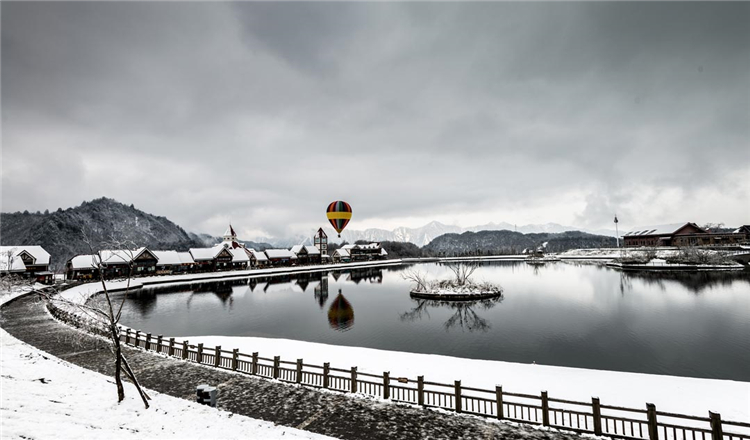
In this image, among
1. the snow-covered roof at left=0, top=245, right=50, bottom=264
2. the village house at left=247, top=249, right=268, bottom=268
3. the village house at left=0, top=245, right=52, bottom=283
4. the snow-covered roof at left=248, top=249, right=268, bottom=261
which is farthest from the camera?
the snow-covered roof at left=248, top=249, right=268, bottom=261

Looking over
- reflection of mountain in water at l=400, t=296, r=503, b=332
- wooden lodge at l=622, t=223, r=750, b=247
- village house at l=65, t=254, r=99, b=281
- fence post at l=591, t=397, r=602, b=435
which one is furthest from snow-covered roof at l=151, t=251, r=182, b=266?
wooden lodge at l=622, t=223, r=750, b=247

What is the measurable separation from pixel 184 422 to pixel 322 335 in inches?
720

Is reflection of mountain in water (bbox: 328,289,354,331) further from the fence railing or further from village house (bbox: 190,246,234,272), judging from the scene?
village house (bbox: 190,246,234,272)

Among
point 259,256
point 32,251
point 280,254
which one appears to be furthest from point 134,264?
point 280,254

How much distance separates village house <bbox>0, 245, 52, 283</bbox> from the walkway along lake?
23915mm

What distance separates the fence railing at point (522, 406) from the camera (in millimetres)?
10367

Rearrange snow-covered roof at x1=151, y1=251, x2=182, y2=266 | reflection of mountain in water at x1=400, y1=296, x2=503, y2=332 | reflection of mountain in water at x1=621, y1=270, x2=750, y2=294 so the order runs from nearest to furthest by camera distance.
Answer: reflection of mountain in water at x1=400, y1=296, x2=503, y2=332 → reflection of mountain in water at x1=621, y1=270, x2=750, y2=294 → snow-covered roof at x1=151, y1=251, x2=182, y2=266

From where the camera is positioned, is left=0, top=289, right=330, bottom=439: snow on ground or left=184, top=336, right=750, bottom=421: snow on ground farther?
left=184, top=336, right=750, bottom=421: snow on ground

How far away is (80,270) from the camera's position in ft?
225

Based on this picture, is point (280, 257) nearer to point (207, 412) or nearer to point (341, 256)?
point (341, 256)

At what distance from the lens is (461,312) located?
38.3 metres

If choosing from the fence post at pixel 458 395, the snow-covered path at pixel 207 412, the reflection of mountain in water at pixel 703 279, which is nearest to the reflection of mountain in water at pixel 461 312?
the fence post at pixel 458 395

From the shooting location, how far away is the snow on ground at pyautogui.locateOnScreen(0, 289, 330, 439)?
385 inches

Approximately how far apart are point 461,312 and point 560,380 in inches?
823
